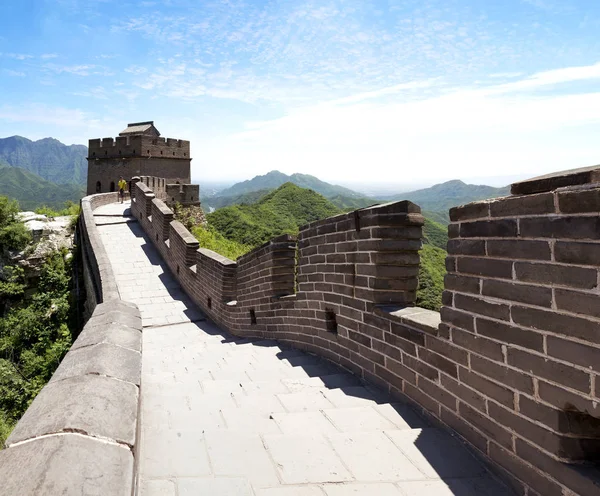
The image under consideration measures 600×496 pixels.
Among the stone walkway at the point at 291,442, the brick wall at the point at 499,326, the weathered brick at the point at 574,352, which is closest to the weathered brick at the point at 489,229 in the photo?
the brick wall at the point at 499,326

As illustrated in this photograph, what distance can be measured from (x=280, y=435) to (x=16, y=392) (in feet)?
30.8

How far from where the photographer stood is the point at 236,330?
23.1ft

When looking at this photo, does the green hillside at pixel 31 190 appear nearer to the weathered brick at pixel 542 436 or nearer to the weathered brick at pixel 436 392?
the weathered brick at pixel 436 392

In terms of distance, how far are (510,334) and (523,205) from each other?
594 millimetres

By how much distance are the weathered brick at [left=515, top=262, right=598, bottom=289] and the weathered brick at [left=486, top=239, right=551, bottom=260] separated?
36 millimetres

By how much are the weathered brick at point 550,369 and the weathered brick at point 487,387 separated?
0.52ft

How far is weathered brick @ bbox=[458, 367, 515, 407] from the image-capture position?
2023mm

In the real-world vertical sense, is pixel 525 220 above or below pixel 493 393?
above

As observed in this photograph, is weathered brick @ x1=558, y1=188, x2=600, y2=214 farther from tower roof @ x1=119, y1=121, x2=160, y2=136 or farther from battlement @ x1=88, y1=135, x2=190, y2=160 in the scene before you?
tower roof @ x1=119, y1=121, x2=160, y2=136

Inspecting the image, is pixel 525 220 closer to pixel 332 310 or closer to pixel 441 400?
pixel 441 400

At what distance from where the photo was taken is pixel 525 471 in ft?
6.23

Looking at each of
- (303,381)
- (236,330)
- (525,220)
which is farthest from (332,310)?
(236,330)

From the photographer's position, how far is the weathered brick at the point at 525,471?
1.77m

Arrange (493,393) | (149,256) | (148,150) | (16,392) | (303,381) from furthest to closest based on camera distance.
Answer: (148,150) < (149,256) < (16,392) < (303,381) < (493,393)
